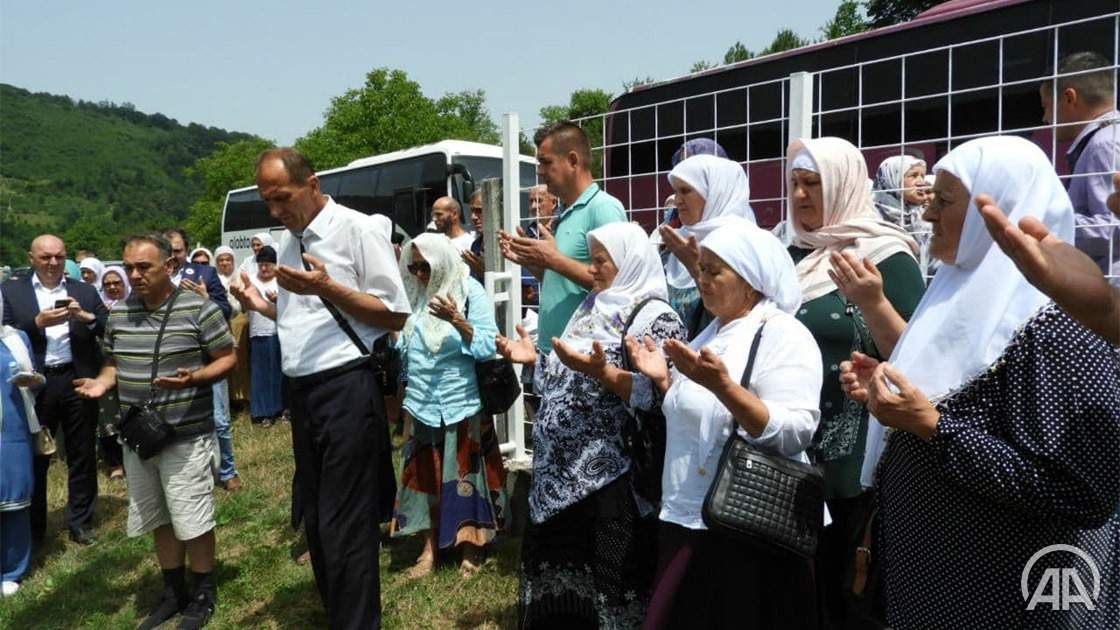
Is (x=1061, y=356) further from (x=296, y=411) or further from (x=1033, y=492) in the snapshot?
(x=296, y=411)

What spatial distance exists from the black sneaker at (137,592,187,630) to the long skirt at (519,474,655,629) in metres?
2.02

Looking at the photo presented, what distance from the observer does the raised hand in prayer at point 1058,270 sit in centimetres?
135

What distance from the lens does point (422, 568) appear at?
420 cm

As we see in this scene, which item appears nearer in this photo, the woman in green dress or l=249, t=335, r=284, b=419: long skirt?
the woman in green dress

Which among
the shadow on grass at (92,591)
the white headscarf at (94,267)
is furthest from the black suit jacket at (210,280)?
the shadow on grass at (92,591)

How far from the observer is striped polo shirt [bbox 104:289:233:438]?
12.3 ft

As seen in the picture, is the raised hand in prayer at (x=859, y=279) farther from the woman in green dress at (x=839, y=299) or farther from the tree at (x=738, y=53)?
the tree at (x=738, y=53)

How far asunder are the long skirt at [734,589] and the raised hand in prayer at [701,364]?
18.3 inches

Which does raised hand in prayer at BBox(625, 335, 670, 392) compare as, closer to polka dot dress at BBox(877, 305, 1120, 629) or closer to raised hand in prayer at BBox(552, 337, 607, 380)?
raised hand in prayer at BBox(552, 337, 607, 380)

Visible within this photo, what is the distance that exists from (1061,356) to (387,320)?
2.41 m

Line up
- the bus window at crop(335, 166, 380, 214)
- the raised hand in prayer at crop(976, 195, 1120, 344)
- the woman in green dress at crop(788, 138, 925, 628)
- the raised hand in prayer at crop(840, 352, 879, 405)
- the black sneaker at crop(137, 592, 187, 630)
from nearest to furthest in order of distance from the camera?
the raised hand in prayer at crop(976, 195, 1120, 344), the raised hand in prayer at crop(840, 352, 879, 405), the woman in green dress at crop(788, 138, 925, 628), the black sneaker at crop(137, 592, 187, 630), the bus window at crop(335, 166, 380, 214)

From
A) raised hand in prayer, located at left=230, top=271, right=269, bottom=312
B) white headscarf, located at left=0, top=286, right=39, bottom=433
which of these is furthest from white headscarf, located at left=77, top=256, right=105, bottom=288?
raised hand in prayer, located at left=230, top=271, right=269, bottom=312

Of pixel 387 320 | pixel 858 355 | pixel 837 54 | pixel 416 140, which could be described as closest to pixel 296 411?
pixel 387 320

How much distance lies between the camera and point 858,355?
1.80 meters
